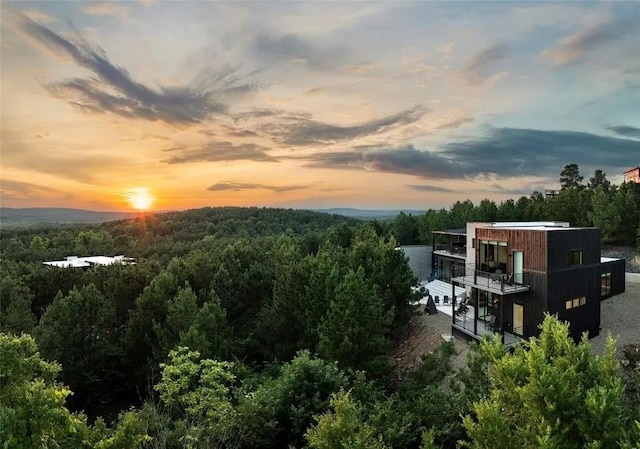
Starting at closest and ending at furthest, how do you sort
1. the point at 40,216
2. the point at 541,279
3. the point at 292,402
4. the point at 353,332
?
the point at 292,402 < the point at 353,332 < the point at 541,279 < the point at 40,216

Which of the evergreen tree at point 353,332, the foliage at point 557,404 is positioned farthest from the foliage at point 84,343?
the foliage at point 557,404

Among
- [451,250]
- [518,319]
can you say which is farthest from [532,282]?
[451,250]

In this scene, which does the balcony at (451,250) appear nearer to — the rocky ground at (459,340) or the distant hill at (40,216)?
the rocky ground at (459,340)

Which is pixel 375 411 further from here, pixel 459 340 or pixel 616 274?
pixel 616 274

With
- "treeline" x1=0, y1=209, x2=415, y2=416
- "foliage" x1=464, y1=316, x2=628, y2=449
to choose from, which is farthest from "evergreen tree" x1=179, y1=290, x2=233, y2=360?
"foliage" x1=464, y1=316, x2=628, y2=449

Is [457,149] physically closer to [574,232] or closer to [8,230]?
[574,232]

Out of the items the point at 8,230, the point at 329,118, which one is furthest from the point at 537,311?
the point at 8,230
